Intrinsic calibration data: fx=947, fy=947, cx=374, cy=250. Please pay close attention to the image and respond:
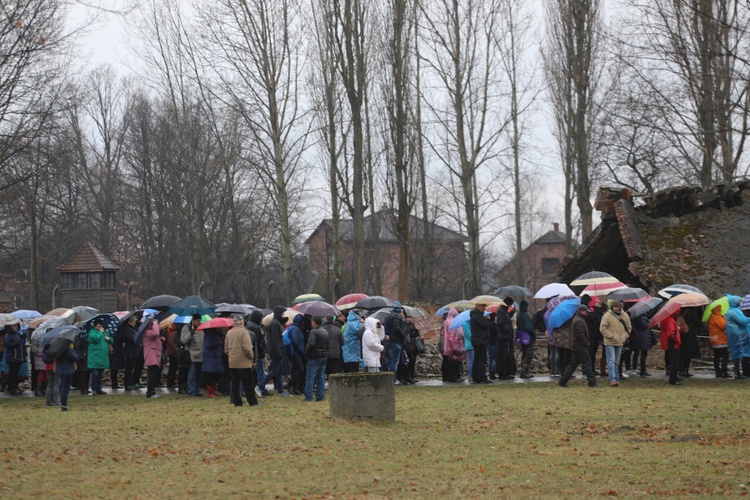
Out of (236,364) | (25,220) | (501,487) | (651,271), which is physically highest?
(25,220)

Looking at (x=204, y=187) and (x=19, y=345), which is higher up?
(x=204, y=187)

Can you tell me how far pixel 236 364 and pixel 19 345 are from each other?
665 centimetres

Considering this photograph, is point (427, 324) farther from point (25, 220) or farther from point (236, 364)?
point (25, 220)

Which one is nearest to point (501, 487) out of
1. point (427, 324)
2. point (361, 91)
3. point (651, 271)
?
point (651, 271)

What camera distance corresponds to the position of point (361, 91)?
3672 cm

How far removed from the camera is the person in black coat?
21297mm

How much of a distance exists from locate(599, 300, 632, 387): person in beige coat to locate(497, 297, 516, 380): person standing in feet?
8.88

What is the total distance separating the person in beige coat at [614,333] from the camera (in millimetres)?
19578

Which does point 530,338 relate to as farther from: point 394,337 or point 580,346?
point 394,337

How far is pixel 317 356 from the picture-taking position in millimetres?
17531

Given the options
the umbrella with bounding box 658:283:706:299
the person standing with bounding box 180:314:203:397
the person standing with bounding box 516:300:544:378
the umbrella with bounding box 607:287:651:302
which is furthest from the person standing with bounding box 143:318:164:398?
the umbrella with bounding box 658:283:706:299

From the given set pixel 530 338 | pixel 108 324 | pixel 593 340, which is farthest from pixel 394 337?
pixel 108 324

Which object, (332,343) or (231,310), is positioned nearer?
(332,343)

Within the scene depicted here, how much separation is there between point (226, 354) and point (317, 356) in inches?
97.9
